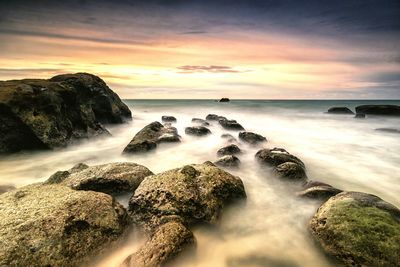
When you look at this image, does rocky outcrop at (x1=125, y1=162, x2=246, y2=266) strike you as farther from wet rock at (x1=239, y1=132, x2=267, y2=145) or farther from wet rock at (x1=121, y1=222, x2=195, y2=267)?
wet rock at (x1=239, y1=132, x2=267, y2=145)

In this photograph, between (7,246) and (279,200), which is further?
(279,200)

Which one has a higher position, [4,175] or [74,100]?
[74,100]

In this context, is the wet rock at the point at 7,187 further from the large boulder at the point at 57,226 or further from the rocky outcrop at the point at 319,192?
the rocky outcrop at the point at 319,192

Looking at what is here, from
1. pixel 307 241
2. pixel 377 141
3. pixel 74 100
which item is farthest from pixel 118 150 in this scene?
pixel 377 141

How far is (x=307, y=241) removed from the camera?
4367 millimetres

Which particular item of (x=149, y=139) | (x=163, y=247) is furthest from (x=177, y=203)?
→ (x=149, y=139)

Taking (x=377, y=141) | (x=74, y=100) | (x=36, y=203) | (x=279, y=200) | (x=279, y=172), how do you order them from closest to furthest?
(x=36, y=203) → (x=279, y=200) → (x=279, y=172) → (x=74, y=100) → (x=377, y=141)

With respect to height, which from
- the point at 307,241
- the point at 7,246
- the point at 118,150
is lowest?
the point at 118,150

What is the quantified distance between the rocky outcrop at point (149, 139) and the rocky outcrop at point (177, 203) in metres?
4.59

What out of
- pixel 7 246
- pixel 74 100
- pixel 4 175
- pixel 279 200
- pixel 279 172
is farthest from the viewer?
pixel 74 100

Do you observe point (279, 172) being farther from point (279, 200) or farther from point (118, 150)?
point (118, 150)

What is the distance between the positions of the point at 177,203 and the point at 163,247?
106cm

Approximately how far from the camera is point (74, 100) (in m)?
12.1

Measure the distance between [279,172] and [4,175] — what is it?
7.38 metres
